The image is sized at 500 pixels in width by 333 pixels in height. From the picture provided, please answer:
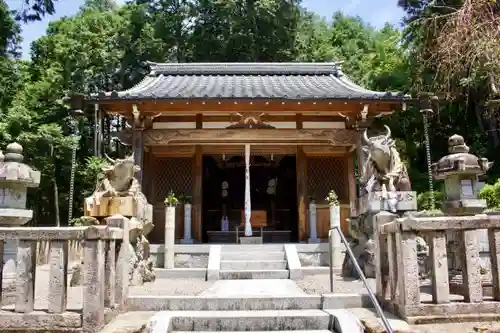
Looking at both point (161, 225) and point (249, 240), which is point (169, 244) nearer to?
point (161, 225)

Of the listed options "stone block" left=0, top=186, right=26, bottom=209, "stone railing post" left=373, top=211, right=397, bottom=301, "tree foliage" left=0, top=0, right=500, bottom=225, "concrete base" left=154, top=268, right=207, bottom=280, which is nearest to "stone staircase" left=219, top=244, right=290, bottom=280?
"concrete base" left=154, top=268, right=207, bottom=280

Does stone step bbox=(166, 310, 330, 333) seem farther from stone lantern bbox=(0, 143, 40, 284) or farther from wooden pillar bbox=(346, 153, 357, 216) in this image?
wooden pillar bbox=(346, 153, 357, 216)

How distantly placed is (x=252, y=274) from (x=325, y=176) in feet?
17.4

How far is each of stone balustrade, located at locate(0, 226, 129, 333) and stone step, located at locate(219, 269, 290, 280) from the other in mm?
4057

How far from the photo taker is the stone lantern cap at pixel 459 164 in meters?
7.41

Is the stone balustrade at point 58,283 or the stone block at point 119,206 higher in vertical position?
the stone block at point 119,206

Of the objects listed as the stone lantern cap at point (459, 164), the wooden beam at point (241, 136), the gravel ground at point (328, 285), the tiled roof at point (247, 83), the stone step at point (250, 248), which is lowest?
the gravel ground at point (328, 285)

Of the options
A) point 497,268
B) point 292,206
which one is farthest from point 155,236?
point 497,268

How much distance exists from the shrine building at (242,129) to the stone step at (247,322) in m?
6.94

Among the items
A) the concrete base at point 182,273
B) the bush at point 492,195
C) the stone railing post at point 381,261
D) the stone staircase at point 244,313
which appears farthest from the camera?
the bush at point 492,195

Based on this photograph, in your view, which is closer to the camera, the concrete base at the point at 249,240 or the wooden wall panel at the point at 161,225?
the concrete base at the point at 249,240

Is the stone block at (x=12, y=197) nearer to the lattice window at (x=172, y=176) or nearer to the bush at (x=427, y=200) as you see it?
→ the lattice window at (x=172, y=176)

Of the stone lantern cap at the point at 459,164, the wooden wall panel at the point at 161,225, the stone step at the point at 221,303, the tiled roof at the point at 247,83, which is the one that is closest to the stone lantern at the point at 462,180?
the stone lantern cap at the point at 459,164

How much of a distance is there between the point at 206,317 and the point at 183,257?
5214 millimetres
